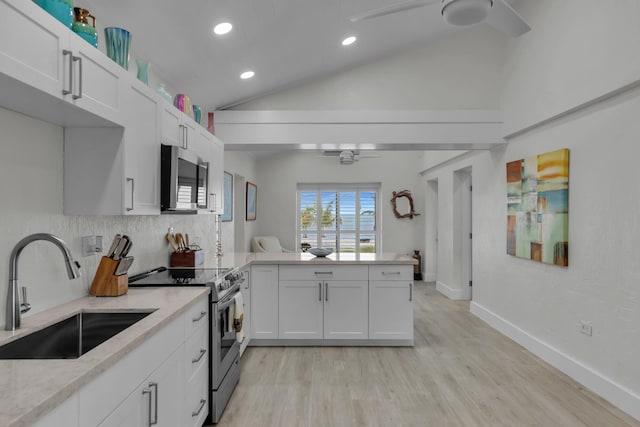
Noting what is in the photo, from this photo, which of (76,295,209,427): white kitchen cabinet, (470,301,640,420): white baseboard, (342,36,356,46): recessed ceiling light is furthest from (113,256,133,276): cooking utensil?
(470,301,640,420): white baseboard

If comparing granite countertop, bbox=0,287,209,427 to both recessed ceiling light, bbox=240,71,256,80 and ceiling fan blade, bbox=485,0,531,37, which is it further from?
recessed ceiling light, bbox=240,71,256,80

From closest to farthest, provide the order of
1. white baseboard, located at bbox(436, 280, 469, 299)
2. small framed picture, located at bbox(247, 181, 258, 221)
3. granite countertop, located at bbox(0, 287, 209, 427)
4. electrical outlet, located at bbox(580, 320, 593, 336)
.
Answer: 1. granite countertop, located at bbox(0, 287, 209, 427)
2. electrical outlet, located at bbox(580, 320, 593, 336)
3. white baseboard, located at bbox(436, 280, 469, 299)
4. small framed picture, located at bbox(247, 181, 258, 221)

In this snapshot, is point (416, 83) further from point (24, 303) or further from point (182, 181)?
point (24, 303)

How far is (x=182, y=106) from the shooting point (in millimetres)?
3002

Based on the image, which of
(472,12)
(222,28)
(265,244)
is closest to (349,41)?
(222,28)

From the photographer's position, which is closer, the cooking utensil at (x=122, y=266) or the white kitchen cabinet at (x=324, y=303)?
the cooking utensil at (x=122, y=266)

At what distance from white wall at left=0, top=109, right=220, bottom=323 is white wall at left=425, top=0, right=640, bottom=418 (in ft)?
11.3

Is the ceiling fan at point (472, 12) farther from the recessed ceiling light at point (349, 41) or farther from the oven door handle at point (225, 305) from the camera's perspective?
the oven door handle at point (225, 305)

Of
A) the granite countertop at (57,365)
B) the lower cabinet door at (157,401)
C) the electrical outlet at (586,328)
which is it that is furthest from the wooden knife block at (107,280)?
the electrical outlet at (586,328)

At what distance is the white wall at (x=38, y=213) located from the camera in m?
1.70

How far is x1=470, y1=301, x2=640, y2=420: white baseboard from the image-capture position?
2.70 m

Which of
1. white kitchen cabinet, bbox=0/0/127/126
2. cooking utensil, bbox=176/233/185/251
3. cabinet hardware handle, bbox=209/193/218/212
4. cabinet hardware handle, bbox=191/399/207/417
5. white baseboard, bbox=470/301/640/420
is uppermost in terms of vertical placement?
white kitchen cabinet, bbox=0/0/127/126

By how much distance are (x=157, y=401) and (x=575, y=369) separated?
320 centimetres

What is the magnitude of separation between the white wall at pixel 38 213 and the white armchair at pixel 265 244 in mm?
4978
